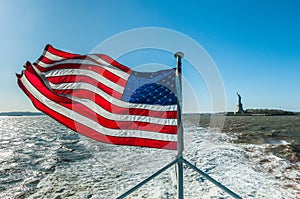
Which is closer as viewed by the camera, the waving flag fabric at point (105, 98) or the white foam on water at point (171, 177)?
the waving flag fabric at point (105, 98)

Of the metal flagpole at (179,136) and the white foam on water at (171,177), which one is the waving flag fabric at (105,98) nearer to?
the metal flagpole at (179,136)

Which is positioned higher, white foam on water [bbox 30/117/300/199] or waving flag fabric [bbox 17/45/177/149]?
waving flag fabric [bbox 17/45/177/149]

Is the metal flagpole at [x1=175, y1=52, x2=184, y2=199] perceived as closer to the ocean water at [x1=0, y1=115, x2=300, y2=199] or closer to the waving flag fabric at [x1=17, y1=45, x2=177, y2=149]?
the waving flag fabric at [x1=17, y1=45, x2=177, y2=149]

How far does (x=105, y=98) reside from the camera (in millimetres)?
3113

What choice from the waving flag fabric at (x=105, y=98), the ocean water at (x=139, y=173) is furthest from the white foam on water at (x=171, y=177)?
the waving flag fabric at (x=105, y=98)

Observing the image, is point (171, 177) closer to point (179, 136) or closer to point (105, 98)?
point (105, 98)

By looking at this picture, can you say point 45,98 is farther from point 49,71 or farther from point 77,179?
point 77,179

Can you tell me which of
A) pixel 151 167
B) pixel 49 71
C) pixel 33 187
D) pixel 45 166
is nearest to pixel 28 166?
pixel 45 166

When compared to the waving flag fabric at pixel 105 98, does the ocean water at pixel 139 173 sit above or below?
below

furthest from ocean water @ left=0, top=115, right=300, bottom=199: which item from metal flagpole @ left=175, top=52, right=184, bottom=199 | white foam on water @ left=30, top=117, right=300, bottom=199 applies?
metal flagpole @ left=175, top=52, right=184, bottom=199

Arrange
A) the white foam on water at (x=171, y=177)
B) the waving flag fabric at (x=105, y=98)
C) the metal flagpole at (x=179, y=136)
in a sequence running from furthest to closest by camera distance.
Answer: the white foam on water at (x=171, y=177) → the waving flag fabric at (x=105, y=98) → the metal flagpole at (x=179, y=136)

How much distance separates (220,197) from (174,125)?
129 inches

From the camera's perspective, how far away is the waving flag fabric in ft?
8.98

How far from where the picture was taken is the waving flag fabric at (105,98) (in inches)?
108
